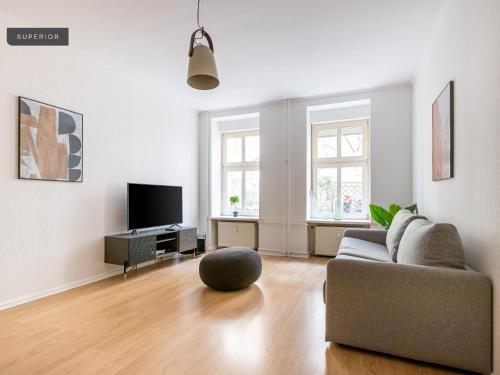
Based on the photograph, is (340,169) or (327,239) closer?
(327,239)

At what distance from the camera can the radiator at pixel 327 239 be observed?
4.84 metres

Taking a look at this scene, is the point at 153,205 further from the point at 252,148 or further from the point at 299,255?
the point at 299,255

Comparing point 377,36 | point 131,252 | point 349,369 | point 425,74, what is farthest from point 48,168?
point 425,74

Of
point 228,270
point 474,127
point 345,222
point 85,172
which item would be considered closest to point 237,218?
point 345,222

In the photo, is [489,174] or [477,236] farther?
[477,236]

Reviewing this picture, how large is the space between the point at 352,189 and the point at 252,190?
190 cm

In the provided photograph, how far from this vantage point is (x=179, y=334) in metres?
2.22

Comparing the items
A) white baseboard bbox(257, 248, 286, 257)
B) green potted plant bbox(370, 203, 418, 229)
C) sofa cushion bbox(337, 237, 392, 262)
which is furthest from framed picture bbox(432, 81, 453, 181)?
white baseboard bbox(257, 248, 286, 257)

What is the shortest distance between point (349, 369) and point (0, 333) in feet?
8.42

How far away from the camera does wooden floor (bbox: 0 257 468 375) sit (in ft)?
5.91

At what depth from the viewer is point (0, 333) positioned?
2252 millimetres

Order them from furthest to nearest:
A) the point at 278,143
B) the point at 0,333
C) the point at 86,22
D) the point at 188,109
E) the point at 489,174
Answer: the point at 188,109, the point at 278,143, the point at 86,22, the point at 0,333, the point at 489,174

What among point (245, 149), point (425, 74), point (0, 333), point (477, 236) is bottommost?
point (0, 333)

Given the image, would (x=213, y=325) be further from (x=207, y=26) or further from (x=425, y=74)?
(x=425, y=74)
